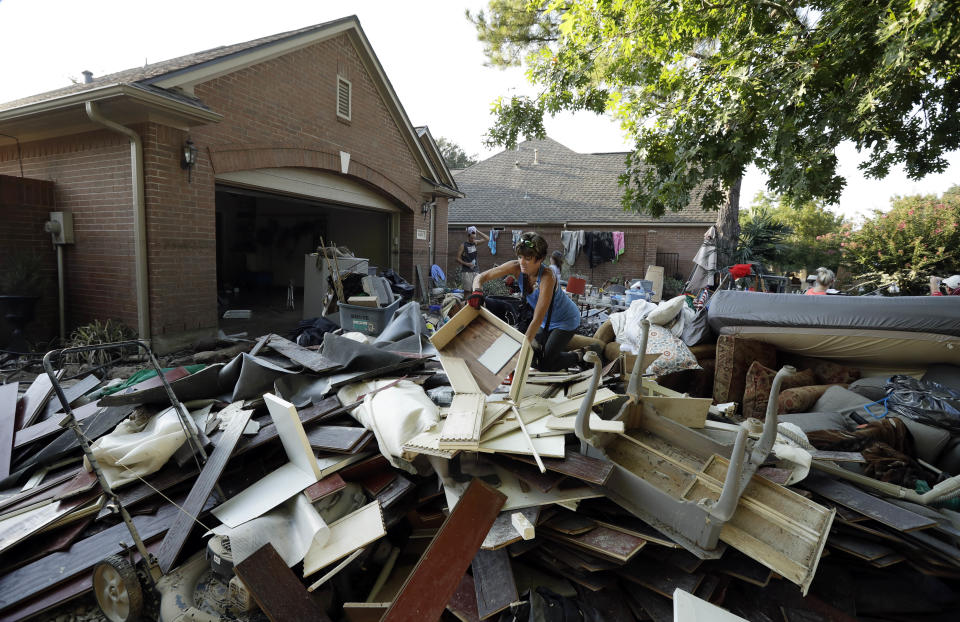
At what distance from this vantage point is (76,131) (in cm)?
590

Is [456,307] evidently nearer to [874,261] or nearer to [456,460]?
[456,460]

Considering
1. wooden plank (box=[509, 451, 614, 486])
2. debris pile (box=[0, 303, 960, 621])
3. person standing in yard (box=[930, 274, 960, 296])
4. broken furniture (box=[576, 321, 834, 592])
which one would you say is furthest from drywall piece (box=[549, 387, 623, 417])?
person standing in yard (box=[930, 274, 960, 296])

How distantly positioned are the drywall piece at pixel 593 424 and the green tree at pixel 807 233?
291cm

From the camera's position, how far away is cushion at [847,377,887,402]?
3.91 m

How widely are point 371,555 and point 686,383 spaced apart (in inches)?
154

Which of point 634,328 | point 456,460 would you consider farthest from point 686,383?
point 456,460

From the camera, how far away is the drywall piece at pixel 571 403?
2799mm

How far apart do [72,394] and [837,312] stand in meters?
7.02

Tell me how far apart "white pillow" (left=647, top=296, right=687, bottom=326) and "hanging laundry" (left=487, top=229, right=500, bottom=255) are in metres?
12.4

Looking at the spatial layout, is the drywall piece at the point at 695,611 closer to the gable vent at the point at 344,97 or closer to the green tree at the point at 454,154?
the gable vent at the point at 344,97

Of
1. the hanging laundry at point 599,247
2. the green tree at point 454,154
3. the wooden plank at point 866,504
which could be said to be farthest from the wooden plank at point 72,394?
the green tree at point 454,154

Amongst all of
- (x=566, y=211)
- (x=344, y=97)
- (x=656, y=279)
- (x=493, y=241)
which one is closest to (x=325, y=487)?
(x=344, y=97)

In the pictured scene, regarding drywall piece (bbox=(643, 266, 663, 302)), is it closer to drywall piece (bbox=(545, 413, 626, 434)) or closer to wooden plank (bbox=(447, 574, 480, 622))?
drywall piece (bbox=(545, 413, 626, 434))

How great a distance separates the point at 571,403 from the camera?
2.92 metres
